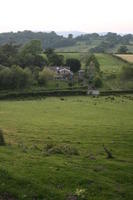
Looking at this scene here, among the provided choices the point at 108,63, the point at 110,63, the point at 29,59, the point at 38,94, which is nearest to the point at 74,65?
the point at 29,59

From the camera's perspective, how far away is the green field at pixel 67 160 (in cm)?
1655

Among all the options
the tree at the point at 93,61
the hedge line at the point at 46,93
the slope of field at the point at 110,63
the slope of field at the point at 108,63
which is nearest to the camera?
the hedge line at the point at 46,93

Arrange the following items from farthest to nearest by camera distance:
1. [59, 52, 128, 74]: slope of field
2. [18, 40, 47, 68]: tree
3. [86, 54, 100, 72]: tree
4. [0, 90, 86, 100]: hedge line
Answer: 1. [59, 52, 128, 74]: slope of field
2. [86, 54, 100, 72]: tree
3. [18, 40, 47, 68]: tree
4. [0, 90, 86, 100]: hedge line

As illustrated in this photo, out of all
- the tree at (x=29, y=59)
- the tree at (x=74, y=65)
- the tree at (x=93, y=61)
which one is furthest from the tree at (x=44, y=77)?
the tree at (x=93, y=61)

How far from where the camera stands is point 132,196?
16.8 m

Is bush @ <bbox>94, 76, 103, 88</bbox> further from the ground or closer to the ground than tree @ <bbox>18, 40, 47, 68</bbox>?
closer to the ground

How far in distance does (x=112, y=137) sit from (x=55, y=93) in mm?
55282

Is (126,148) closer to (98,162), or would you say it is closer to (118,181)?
(98,162)

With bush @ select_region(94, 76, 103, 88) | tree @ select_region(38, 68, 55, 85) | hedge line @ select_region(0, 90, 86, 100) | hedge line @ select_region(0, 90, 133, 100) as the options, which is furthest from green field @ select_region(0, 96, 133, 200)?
bush @ select_region(94, 76, 103, 88)

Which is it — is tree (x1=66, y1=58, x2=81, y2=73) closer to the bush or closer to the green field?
the bush

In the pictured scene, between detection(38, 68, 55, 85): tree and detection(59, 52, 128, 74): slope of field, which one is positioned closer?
detection(38, 68, 55, 85): tree

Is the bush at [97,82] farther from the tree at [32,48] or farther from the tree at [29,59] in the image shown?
the tree at [32,48]

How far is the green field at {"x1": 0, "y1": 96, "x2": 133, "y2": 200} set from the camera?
16.5 metres

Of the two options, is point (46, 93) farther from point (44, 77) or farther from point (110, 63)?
point (110, 63)
